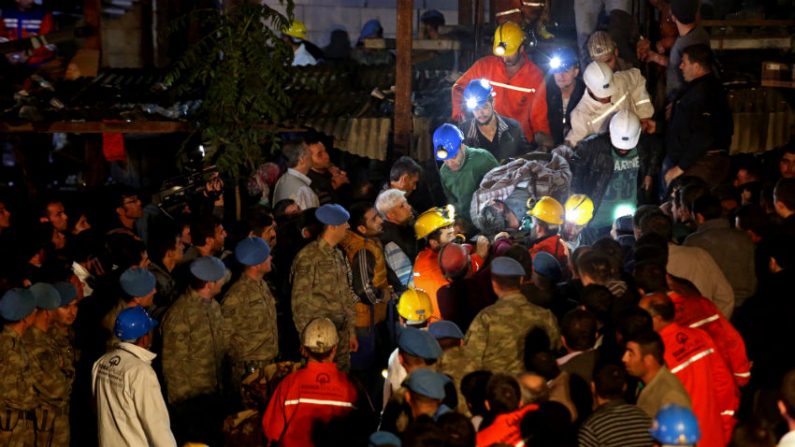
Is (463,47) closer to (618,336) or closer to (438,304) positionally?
(438,304)

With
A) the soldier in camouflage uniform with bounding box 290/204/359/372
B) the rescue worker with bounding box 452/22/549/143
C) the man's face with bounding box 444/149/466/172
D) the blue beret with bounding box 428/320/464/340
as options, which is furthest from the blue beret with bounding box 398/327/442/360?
the rescue worker with bounding box 452/22/549/143

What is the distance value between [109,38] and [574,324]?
47.0 feet

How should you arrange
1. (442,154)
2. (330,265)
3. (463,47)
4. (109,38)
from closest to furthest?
(330,265), (442,154), (463,47), (109,38)

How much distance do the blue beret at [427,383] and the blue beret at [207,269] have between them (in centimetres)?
260

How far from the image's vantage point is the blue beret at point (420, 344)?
277 inches

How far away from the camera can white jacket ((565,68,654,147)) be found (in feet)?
38.8

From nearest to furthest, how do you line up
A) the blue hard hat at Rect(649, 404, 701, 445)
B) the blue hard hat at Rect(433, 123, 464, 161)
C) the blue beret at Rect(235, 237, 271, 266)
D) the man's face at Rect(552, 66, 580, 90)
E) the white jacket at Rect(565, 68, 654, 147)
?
the blue hard hat at Rect(649, 404, 701, 445), the blue beret at Rect(235, 237, 271, 266), the blue hard hat at Rect(433, 123, 464, 161), the white jacket at Rect(565, 68, 654, 147), the man's face at Rect(552, 66, 580, 90)

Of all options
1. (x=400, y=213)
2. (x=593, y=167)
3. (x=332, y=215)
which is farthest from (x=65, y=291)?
(x=593, y=167)

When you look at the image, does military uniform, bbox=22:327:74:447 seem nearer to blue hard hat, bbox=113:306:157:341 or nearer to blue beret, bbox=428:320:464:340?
blue hard hat, bbox=113:306:157:341

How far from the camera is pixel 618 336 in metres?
6.84

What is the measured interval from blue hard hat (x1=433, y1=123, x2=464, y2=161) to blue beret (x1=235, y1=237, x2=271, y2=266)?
295 cm

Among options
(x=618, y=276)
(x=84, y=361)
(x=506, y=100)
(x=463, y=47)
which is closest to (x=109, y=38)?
(x=463, y=47)

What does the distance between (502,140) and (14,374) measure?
613 cm

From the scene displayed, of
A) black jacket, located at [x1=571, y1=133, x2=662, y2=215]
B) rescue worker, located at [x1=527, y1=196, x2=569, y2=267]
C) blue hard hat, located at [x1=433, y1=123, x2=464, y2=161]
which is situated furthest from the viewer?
blue hard hat, located at [x1=433, y1=123, x2=464, y2=161]
